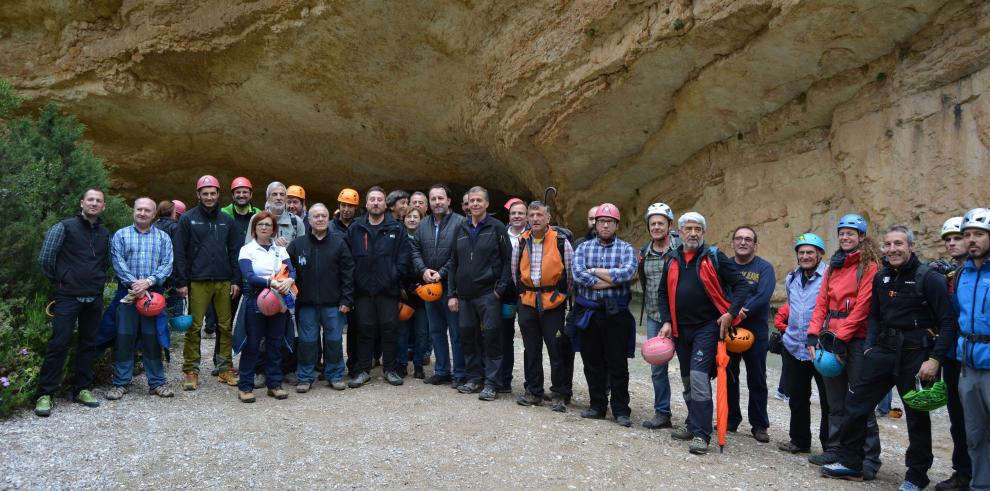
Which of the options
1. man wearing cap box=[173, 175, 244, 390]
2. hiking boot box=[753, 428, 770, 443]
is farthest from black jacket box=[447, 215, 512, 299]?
hiking boot box=[753, 428, 770, 443]

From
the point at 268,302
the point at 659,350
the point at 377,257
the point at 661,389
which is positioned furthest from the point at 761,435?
the point at 268,302

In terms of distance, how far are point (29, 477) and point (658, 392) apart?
15.5ft

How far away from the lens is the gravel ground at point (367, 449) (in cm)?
416

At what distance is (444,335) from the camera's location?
22.4 feet

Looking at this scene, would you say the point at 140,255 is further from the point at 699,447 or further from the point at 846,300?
the point at 846,300

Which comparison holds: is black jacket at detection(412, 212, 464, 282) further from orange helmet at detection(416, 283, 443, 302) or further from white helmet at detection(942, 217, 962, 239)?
white helmet at detection(942, 217, 962, 239)

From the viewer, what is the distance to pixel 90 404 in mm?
5496

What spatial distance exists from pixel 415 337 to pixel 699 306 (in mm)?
3417

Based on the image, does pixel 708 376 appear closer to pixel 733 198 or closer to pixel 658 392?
pixel 658 392

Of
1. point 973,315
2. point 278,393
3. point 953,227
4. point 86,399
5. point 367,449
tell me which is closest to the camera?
point 973,315

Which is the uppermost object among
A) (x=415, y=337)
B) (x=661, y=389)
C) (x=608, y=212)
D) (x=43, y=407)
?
(x=608, y=212)

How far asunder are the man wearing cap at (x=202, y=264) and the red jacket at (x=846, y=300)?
5.35 meters

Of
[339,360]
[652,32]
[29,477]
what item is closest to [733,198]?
[652,32]

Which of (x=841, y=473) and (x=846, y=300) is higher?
(x=846, y=300)
